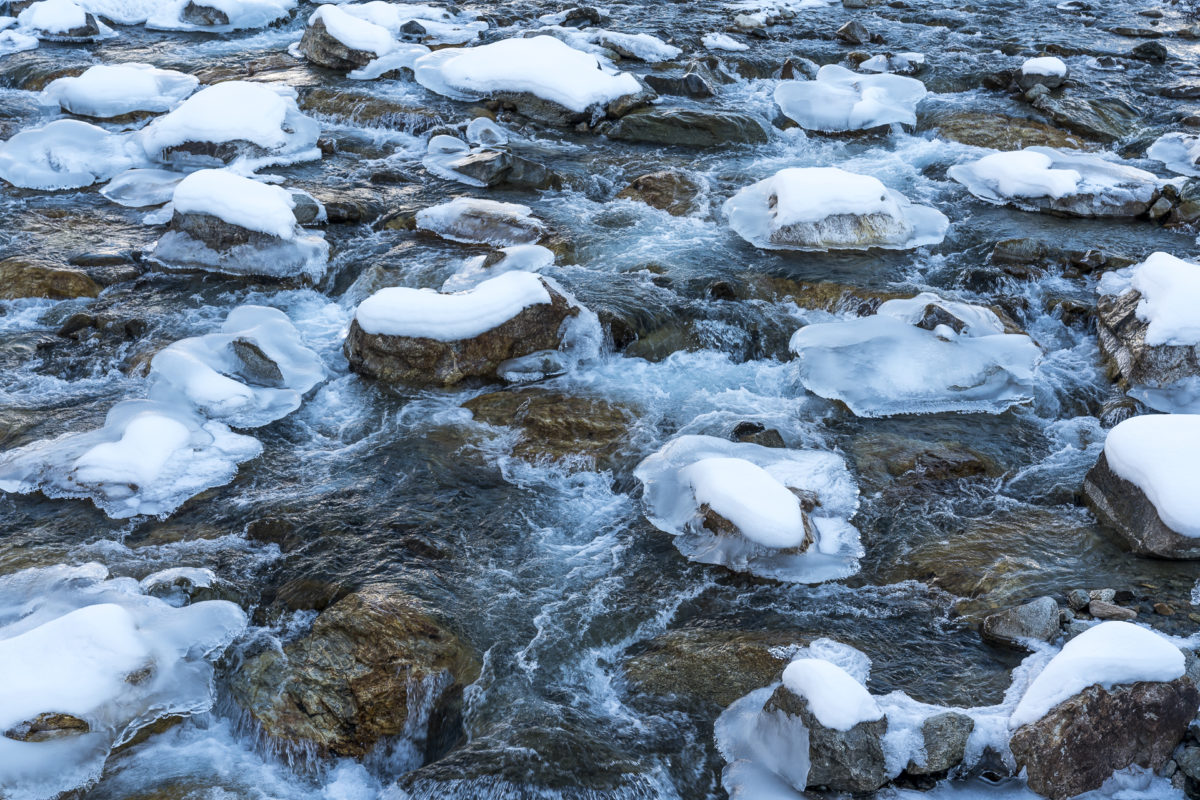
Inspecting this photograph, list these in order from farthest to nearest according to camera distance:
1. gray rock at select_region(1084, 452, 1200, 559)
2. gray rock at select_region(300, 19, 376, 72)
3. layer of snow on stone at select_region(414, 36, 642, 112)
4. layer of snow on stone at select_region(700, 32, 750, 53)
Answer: layer of snow on stone at select_region(700, 32, 750, 53)
gray rock at select_region(300, 19, 376, 72)
layer of snow on stone at select_region(414, 36, 642, 112)
gray rock at select_region(1084, 452, 1200, 559)

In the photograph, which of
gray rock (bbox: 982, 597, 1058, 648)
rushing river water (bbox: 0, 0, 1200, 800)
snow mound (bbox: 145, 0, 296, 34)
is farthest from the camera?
snow mound (bbox: 145, 0, 296, 34)

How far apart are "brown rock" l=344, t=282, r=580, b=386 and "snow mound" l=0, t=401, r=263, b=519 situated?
3.43ft

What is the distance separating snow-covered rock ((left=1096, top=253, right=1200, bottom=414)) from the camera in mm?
6484

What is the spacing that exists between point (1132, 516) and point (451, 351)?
13.7ft

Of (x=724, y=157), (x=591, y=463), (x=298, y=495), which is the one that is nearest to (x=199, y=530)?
(x=298, y=495)

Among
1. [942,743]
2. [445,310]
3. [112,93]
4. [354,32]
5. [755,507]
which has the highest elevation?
[942,743]

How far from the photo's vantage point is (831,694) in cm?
385

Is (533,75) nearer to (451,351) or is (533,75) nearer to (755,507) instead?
(451,351)

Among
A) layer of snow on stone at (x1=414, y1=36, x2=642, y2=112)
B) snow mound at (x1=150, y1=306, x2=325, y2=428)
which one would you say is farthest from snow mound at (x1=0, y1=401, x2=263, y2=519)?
layer of snow on stone at (x1=414, y1=36, x2=642, y2=112)

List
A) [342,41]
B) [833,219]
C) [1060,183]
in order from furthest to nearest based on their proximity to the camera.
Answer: [342,41] → [1060,183] → [833,219]

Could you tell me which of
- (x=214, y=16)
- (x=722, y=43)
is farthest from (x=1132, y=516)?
(x=214, y=16)

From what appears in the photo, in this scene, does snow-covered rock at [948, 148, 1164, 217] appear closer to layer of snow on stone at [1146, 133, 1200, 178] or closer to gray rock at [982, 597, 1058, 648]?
layer of snow on stone at [1146, 133, 1200, 178]

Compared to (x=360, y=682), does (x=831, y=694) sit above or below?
above

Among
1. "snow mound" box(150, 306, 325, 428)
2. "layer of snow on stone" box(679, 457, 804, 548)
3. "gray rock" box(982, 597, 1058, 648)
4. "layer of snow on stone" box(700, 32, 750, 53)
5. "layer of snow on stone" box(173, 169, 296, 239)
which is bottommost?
"snow mound" box(150, 306, 325, 428)
